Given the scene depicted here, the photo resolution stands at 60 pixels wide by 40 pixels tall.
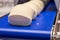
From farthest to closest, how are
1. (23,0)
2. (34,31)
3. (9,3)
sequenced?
(23,0)
(9,3)
(34,31)

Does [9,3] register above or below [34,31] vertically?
above

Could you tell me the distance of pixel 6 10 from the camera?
2.25 feet

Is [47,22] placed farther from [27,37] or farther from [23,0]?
[23,0]

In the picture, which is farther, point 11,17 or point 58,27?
Answer: point 58,27

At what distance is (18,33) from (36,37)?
64 millimetres

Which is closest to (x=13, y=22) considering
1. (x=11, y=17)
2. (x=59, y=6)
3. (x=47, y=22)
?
(x=11, y=17)

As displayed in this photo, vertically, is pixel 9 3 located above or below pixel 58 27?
above

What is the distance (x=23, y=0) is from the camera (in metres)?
0.83

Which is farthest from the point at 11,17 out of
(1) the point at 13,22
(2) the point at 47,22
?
(2) the point at 47,22

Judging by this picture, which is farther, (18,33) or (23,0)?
(23,0)

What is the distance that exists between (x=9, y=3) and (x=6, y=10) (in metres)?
0.05

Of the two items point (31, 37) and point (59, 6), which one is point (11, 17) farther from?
point (59, 6)

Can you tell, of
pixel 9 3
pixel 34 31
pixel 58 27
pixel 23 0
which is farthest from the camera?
pixel 23 0

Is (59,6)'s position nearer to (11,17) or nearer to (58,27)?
(58,27)
